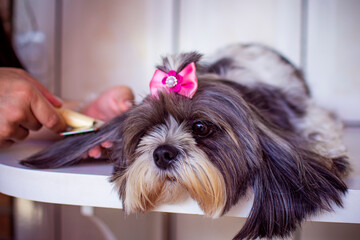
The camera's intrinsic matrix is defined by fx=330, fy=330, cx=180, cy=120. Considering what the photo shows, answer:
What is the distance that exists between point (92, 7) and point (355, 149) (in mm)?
1630

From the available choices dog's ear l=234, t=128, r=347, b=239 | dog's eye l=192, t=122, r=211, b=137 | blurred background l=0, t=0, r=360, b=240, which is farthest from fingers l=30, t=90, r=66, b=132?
blurred background l=0, t=0, r=360, b=240

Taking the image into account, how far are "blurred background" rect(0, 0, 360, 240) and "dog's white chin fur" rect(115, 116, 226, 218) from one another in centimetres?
98

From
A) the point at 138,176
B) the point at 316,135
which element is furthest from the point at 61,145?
the point at 316,135

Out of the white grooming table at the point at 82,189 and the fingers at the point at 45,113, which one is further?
the fingers at the point at 45,113

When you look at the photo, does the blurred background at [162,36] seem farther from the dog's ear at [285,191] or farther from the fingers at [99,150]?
the dog's ear at [285,191]

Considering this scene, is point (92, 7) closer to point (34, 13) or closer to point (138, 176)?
point (34, 13)

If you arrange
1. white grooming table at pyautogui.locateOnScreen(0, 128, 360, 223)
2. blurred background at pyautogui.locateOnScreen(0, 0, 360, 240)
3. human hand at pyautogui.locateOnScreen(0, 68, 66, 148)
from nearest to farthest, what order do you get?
1. white grooming table at pyautogui.locateOnScreen(0, 128, 360, 223)
2. human hand at pyautogui.locateOnScreen(0, 68, 66, 148)
3. blurred background at pyautogui.locateOnScreen(0, 0, 360, 240)

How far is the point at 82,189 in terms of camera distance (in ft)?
2.57

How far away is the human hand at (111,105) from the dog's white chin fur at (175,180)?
0.21 meters

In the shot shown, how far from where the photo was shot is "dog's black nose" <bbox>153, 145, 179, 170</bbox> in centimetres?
71

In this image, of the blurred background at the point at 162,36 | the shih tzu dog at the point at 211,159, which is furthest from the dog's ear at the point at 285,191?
the blurred background at the point at 162,36

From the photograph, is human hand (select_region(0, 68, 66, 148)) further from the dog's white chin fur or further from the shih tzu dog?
the dog's white chin fur

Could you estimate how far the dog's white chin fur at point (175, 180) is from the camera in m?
0.70

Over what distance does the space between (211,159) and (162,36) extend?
4.46ft
